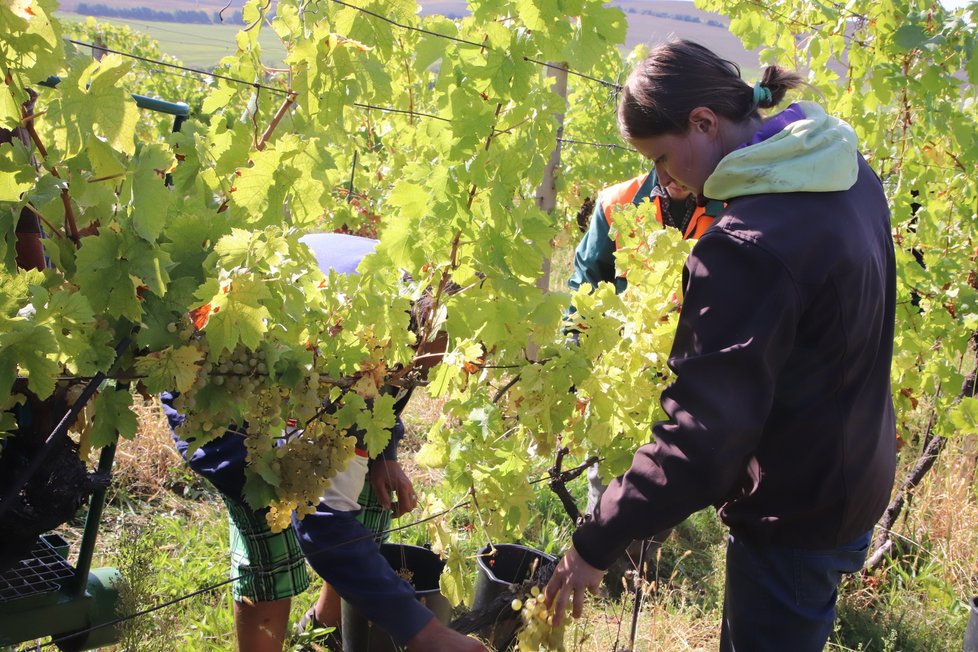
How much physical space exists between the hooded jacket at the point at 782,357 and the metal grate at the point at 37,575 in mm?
1081

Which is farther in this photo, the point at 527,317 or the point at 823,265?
the point at 527,317

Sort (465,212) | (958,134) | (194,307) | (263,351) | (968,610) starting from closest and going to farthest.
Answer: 1. (194,307)
2. (263,351)
3. (465,212)
4. (958,134)
5. (968,610)

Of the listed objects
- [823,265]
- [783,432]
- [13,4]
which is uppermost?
[13,4]

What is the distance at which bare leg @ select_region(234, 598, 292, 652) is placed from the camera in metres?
2.38

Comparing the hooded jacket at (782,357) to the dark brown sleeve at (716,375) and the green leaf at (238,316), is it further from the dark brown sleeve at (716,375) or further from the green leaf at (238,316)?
the green leaf at (238,316)

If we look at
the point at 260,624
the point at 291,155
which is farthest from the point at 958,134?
the point at 260,624

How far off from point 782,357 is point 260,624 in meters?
1.63

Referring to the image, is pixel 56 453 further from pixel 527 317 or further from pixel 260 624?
pixel 260 624

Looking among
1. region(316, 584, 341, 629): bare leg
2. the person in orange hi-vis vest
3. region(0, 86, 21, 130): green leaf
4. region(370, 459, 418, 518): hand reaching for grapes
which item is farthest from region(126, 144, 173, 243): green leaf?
region(316, 584, 341, 629): bare leg

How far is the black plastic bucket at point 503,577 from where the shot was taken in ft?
8.79

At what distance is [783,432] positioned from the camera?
5.41 ft

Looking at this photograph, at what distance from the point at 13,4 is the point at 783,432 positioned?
143 centimetres

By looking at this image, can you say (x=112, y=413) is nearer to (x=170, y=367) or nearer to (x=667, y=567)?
(x=170, y=367)

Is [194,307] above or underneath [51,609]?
above
